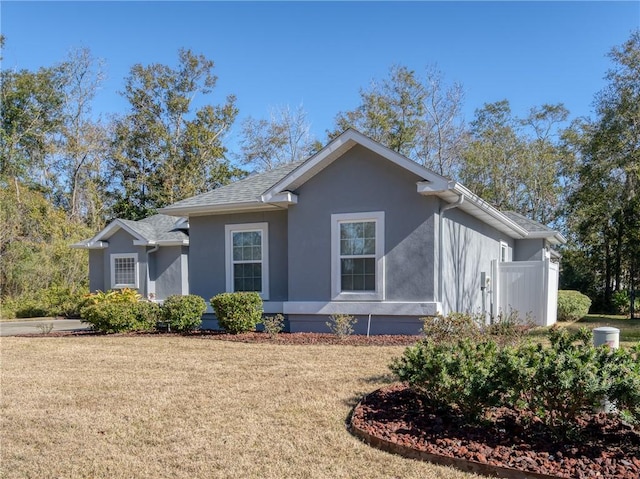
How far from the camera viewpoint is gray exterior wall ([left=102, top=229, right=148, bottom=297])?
19719 mm

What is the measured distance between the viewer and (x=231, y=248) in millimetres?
13445

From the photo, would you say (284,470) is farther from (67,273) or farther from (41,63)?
(41,63)

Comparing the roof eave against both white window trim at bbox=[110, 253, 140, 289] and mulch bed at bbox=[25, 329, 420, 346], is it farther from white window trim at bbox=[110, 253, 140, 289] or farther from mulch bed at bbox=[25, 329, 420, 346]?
mulch bed at bbox=[25, 329, 420, 346]

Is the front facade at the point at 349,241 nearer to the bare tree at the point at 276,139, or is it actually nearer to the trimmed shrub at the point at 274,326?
the trimmed shrub at the point at 274,326

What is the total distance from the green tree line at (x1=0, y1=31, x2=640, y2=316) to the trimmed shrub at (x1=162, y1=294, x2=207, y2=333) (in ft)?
51.7

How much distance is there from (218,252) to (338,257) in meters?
3.94

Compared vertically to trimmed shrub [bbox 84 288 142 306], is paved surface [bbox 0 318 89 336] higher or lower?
lower

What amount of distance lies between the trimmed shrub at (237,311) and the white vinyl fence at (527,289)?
287 inches

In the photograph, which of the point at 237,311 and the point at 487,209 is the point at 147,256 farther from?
the point at 487,209

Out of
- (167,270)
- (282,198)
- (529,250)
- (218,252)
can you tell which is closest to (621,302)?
(529,250)

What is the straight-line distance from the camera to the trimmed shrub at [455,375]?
4551mm

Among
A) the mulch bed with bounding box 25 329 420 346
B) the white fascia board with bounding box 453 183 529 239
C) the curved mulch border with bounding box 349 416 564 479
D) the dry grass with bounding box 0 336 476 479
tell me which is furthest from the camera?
the white fascia board with bounding box 453 183 529 239

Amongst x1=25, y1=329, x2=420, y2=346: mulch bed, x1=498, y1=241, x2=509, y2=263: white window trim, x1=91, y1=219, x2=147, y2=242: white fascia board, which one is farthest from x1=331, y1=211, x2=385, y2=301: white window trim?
x1=91, y1=219, x2=147, y2=242: white fascia board

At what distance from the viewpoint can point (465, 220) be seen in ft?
42.4
